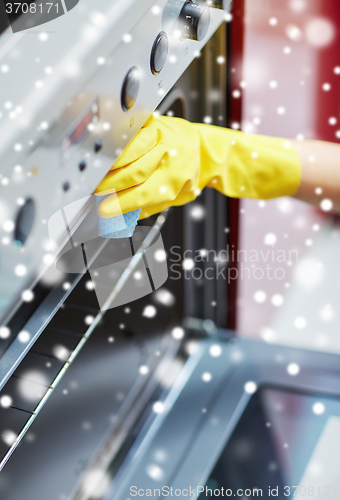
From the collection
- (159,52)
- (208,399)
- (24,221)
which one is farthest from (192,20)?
(208,399)

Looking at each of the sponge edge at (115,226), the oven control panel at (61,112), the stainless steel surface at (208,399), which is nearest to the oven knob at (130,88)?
the oven control panel at (61,112)

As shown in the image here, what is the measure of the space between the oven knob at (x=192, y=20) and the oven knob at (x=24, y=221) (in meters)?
0.29

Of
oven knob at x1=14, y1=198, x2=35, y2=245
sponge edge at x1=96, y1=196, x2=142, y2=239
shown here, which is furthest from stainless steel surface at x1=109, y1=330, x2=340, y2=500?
oven knob at x1=14, y1=198, x2=35, y2=245

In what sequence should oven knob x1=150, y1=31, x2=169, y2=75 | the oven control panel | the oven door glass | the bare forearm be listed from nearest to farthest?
the oven control panel, oven knob x1=150, y1=31, x2=169, y2=75, the bare forearm, the oven door glass

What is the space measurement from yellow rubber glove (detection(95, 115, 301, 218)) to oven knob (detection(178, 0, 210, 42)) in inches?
4.3

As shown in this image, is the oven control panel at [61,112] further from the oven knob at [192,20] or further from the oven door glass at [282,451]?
the oven door glass at [282,451]

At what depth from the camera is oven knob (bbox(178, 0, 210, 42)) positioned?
1.73 ft

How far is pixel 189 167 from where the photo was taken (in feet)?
2.26

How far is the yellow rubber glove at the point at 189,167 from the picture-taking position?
1.80 feet

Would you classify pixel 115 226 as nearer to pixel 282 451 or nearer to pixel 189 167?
pixel 189 167

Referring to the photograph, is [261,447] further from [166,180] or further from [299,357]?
[166,180]

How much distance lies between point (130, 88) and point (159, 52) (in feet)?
0.21

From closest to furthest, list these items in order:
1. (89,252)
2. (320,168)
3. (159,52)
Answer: (159,52), (89,252), (320,168)

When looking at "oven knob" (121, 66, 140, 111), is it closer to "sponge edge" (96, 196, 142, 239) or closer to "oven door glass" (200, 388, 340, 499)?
"sponge edge" (96, 196, 142, 239)
